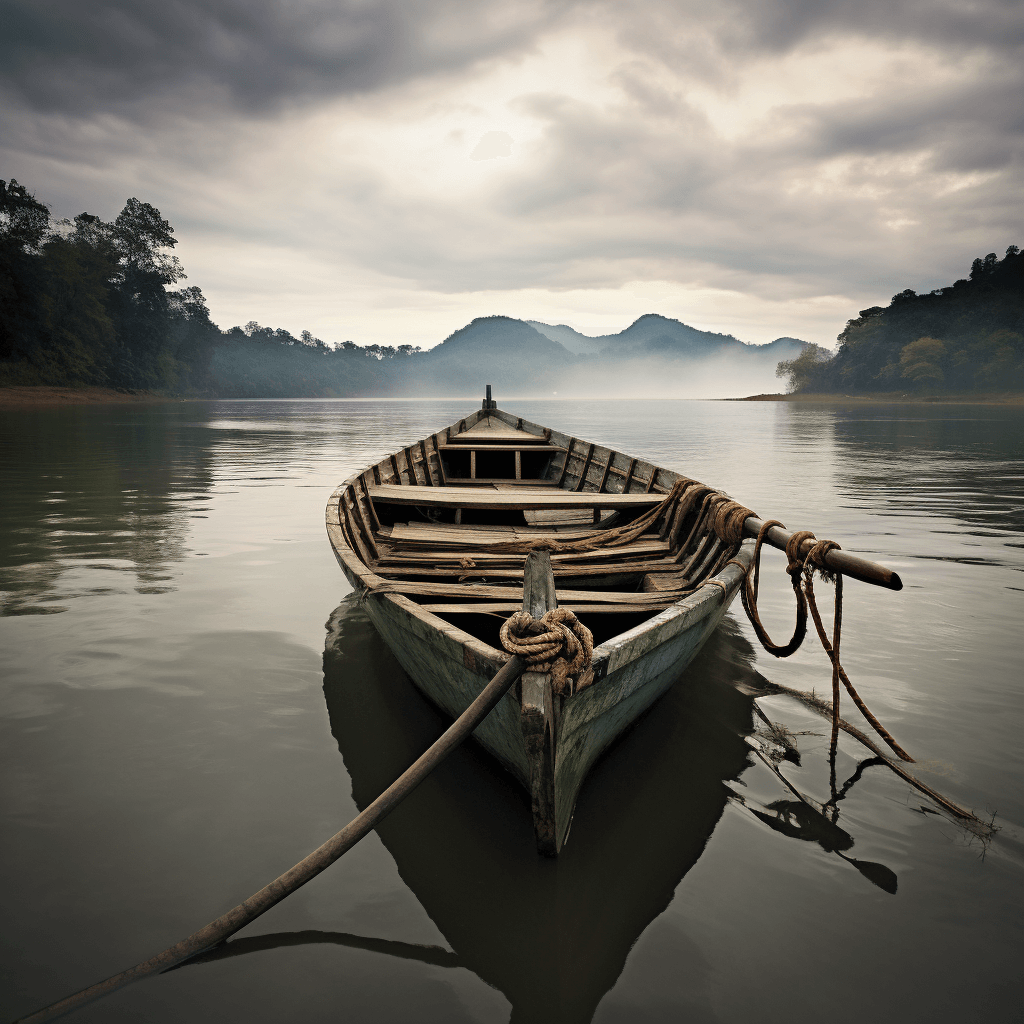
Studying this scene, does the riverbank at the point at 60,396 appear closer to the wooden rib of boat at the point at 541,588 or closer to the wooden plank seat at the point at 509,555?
the wooden rib of boat at the point at 541,588

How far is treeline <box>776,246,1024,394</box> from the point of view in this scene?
74938mm

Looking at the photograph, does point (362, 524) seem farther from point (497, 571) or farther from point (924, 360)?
point (924, 360)

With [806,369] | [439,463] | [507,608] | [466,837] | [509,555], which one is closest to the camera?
[466,837]

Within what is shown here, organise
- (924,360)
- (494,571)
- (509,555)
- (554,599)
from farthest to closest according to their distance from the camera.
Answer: (924,360)
(509,555)
(494,571)
(554,599)

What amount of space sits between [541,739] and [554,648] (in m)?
0.29

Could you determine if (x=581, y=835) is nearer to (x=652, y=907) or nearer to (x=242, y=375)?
(x=652, y=907)

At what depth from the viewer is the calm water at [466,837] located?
81.3 inches

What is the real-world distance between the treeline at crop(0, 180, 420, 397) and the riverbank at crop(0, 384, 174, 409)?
67cm

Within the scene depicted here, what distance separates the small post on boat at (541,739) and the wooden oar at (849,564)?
130 centimetres

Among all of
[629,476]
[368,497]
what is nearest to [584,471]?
[629,476]

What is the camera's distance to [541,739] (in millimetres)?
2066

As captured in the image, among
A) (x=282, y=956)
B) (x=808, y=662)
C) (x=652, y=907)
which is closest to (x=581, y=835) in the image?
(x=652, y=907)

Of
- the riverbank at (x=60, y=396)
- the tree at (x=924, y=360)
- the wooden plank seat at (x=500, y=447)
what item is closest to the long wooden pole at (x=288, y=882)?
the wooden plank seat at (x=500, y=447)

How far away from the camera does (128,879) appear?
2467 mm
